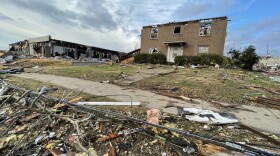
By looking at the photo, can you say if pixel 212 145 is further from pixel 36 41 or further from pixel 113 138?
pixel 36 41

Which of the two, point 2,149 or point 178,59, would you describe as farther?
point 178,59

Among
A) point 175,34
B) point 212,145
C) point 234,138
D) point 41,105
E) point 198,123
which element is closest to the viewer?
point 212,145

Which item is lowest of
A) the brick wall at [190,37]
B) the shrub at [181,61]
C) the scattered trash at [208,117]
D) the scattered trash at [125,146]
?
the scattered trash at [125,146]

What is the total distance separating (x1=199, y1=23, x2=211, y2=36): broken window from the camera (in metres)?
17.6

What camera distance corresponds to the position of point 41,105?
461 cm

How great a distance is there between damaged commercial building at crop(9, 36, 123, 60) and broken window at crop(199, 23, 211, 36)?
1396 cm

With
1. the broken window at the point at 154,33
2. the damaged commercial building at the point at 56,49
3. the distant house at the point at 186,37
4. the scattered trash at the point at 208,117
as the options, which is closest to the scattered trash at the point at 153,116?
the scattered trash at the point at 208,117

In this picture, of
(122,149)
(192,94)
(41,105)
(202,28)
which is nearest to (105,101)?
(41,105)

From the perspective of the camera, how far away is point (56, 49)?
2716 centimetres

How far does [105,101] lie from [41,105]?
1.76m

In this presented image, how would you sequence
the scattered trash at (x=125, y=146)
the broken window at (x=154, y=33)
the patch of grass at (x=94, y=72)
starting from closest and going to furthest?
the scattered trash at (x=125, y=146)
the patch of grass at (x=94, y=72)
the broken window at (x=154, y=33)

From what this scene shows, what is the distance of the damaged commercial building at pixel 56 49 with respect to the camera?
26.8 metres

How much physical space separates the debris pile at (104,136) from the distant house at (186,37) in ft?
52.2

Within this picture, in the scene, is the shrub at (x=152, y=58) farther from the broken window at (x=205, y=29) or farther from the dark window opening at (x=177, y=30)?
the broken window at (x=205, y=29)
